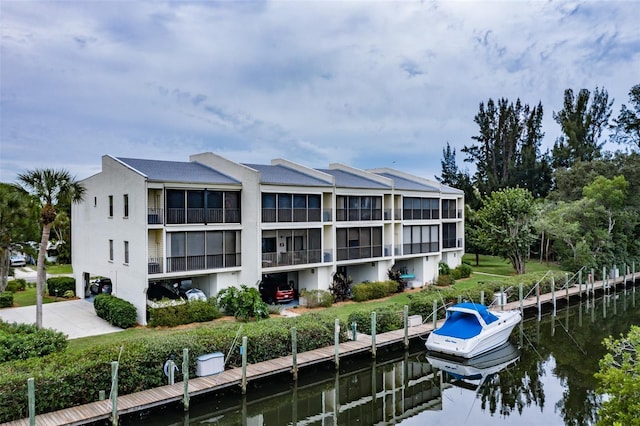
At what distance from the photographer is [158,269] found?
24375mm

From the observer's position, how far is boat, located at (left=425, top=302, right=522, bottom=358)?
20.4 metres

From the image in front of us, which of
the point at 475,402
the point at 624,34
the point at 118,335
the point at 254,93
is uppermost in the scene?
the point at 624,34

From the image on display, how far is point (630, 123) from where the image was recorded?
59406 millimetres

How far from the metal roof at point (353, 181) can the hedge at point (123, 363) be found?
15048 mm

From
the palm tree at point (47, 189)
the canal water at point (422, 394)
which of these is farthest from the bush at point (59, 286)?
the canal water at point (422, 394)

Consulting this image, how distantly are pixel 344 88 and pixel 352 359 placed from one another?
2277 centimetres

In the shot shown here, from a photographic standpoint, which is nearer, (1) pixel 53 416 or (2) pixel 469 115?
(1) pixel 53 416

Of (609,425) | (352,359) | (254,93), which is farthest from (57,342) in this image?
(254,93)

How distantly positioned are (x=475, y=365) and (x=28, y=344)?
57.7 feet

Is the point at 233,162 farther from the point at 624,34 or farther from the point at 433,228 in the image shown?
the point at 624,34

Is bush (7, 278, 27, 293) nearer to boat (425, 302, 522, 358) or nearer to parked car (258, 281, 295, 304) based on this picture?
parked car (258, 281, 295, 304)

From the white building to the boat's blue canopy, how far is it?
33.8 ft

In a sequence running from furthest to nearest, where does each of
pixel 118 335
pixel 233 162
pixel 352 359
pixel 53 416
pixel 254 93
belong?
pixel 254 93, pixel 233 162, pixel 118 335, pixel 352 359, pixel 53 416

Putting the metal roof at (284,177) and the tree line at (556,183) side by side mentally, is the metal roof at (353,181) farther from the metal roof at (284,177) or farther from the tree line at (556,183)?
the tree line at (556,183)
